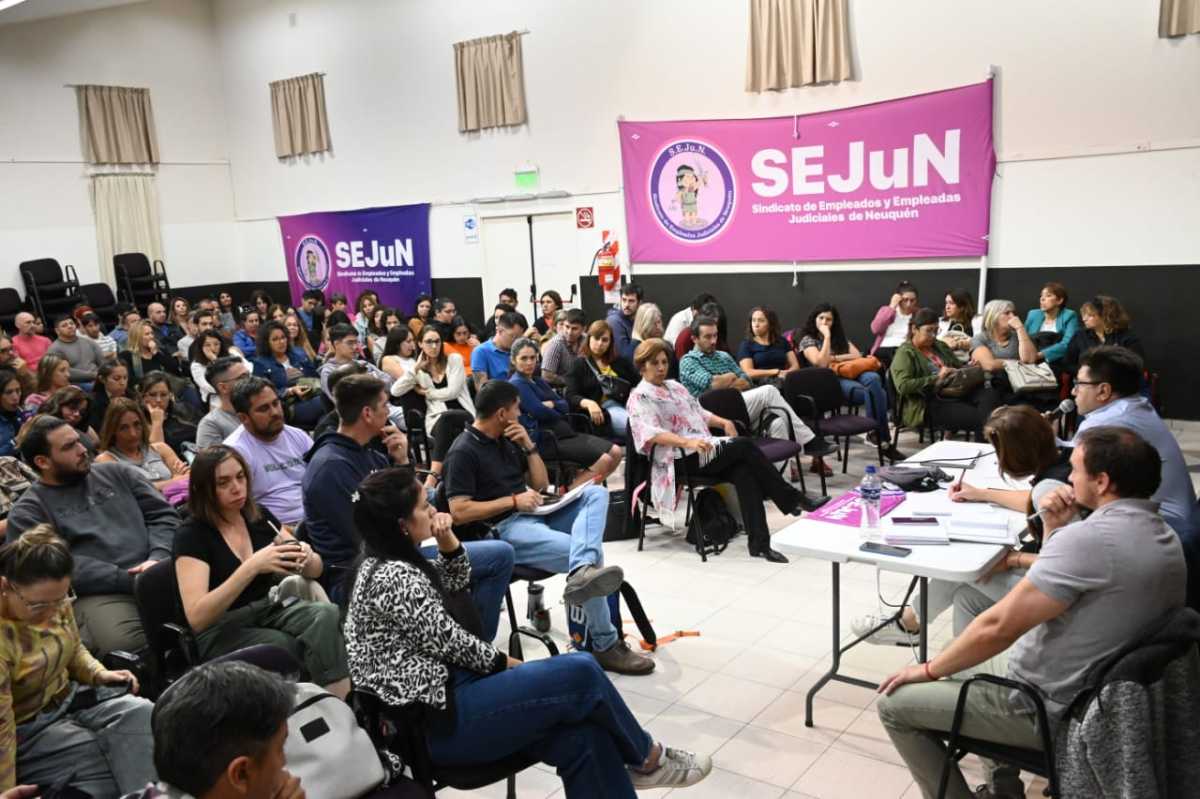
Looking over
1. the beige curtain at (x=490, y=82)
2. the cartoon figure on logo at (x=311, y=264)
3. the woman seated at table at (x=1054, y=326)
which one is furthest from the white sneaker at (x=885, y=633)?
the cartoon figure on logo at (x=311, y=264)

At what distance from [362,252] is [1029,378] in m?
9.70

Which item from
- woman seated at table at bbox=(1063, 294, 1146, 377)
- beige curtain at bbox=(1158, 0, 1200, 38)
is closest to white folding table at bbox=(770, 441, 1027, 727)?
woman seated at table at bbox=(1063, 294, 1146, 377)

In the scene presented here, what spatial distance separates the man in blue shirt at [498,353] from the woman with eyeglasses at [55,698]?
4368mm

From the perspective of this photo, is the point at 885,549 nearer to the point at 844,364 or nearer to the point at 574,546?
the point at 574,546

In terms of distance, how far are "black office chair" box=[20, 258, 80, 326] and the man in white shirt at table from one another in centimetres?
1347

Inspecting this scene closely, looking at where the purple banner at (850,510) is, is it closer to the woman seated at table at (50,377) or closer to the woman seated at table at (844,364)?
the woman seated at table at (844,364)

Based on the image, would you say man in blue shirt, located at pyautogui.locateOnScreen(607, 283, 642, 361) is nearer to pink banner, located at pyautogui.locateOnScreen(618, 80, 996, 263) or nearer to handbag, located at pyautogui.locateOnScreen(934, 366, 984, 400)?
pink banner, located at pyautogui.locateOnScreen(618, 80, 996, 263)

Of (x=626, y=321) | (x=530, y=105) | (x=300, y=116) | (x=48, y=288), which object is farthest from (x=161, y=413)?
(x=300, y=116)

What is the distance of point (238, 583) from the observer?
3.07 m

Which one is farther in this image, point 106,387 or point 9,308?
point 9,308

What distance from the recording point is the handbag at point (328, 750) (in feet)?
7.07

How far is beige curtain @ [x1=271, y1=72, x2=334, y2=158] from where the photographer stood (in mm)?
13695

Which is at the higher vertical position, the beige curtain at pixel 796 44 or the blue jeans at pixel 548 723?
the beige curtain at pixel 796 44

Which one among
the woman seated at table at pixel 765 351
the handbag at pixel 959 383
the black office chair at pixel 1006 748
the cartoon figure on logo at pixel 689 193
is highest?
the cartoon figure on logo at pixel 689 193
